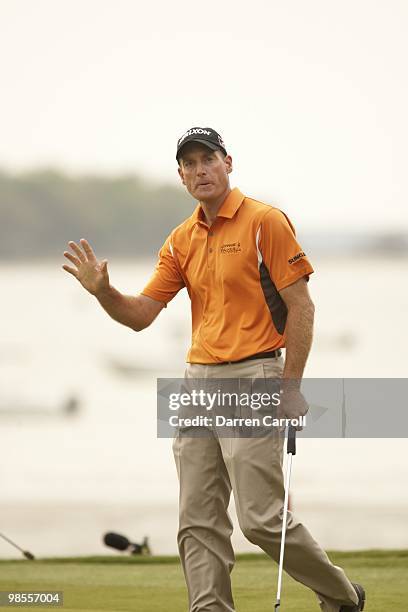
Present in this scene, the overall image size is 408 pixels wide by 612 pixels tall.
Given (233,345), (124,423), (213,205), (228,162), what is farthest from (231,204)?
(124,423)

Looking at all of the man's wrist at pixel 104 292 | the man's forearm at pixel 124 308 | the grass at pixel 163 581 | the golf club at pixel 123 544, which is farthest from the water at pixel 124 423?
the man's wrist at pixel 104 292

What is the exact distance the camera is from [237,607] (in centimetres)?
532

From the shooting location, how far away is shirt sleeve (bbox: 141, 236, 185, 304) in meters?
4.75

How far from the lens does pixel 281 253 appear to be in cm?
439

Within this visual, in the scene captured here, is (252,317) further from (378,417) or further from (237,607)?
(378,417)

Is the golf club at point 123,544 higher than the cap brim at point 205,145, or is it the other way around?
the cap brim at point 205,145

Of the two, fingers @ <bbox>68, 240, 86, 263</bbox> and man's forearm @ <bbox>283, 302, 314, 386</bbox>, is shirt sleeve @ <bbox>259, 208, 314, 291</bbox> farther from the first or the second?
fingers @ <bbox>68, 240, 86, 263</bbox>

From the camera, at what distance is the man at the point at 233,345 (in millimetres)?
4359

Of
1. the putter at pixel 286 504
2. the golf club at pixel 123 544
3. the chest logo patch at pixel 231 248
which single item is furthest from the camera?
the golf club at pixel 123 544

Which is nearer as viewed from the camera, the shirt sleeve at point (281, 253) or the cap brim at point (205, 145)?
the shirt sleeve at point (281, 253)

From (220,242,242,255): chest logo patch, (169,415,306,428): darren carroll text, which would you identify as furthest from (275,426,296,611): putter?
(220,242,242,255): chest logo patch

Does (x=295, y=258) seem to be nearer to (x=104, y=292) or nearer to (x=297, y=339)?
(x=297, y=339)

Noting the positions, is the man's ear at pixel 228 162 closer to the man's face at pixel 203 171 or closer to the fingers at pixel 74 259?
the man's face at pixel 203 171

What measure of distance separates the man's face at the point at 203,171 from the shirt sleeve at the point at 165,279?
0.25 metres
